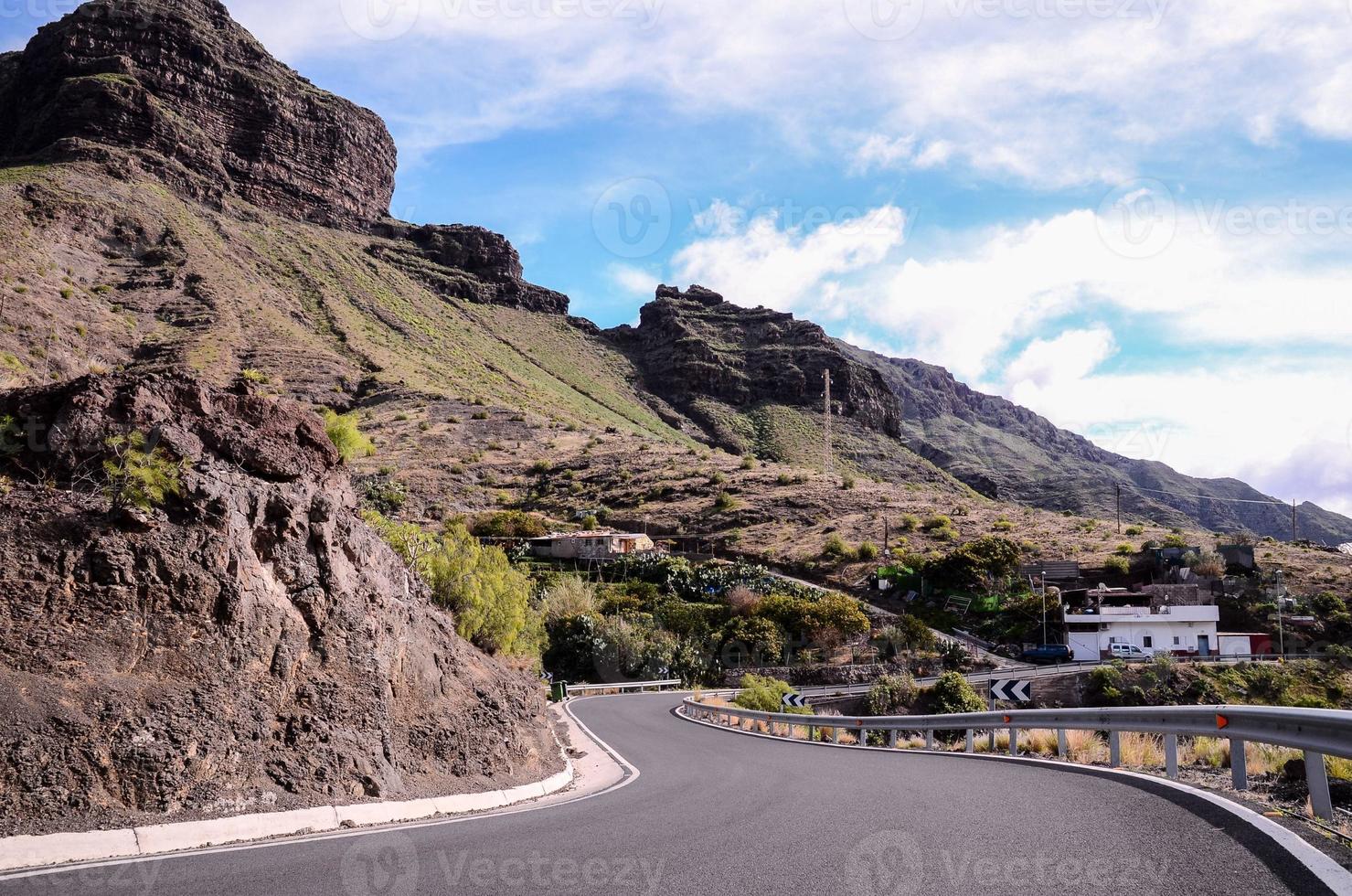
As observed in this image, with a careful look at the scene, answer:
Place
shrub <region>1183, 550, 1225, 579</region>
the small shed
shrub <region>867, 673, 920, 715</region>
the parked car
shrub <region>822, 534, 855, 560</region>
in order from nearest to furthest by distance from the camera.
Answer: shrub <region>867, 673, 920, 715</region>
the parked car
shrub <region>1183, 550, 1225, 579</region>
shrub <region>822, 534, 855, 560</region>
the small shed

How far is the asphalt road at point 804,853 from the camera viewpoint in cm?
485

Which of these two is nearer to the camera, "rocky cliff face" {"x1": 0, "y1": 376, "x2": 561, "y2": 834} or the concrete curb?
the concrete curb

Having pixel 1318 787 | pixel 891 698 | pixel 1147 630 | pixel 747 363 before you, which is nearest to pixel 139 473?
pixel 1318 787

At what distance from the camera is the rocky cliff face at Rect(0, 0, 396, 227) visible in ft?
381

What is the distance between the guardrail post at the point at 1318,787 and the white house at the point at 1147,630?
4762cm

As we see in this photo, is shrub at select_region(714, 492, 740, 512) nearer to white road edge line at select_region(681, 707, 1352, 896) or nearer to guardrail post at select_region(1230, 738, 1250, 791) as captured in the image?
white road edge line at select_region(681, 707, 1352, 896)

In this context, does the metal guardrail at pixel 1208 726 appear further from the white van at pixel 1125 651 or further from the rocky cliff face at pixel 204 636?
the white van at pixel 1125 651

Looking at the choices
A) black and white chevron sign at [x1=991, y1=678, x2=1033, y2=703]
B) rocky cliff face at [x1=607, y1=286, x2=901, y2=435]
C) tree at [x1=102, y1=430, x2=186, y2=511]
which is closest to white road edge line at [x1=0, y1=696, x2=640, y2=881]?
tree at [x1=102, y1=430, x2=186, y2=511]

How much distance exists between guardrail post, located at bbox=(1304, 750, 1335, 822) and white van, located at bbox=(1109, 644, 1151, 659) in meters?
47.3

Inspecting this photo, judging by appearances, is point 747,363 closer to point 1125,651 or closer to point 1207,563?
point 1207,563

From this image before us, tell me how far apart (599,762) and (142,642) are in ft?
31.2

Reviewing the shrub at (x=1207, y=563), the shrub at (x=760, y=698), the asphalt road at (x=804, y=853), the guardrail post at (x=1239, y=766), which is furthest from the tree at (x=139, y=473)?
the shrub at (x=1207, y=563)

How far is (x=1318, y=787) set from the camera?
5.82 m

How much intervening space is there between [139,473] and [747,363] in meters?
170
